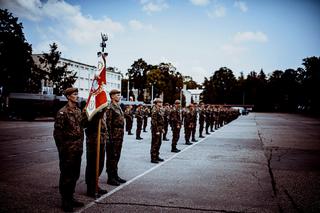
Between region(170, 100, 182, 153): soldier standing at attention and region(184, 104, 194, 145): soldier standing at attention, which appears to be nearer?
region(170, 100, 182, 153): soldier standing at attention

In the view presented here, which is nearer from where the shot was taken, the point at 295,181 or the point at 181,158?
the point at 295,181

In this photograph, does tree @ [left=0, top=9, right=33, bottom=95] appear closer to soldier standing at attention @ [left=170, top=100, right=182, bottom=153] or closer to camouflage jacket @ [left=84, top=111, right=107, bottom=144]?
soldier standing at attention @ [left=170, top=100, right=182, bottom=153]

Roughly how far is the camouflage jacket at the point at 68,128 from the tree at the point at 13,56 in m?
42.1

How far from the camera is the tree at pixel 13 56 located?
142ft

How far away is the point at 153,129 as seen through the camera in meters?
9.38

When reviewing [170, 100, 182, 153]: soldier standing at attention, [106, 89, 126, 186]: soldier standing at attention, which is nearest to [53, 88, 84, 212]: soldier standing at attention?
[106, 89, 126, 186]: soldier standing at attention

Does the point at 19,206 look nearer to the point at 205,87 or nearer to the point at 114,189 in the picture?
the point at 114,189

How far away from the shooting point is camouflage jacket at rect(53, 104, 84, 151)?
16.5 feet

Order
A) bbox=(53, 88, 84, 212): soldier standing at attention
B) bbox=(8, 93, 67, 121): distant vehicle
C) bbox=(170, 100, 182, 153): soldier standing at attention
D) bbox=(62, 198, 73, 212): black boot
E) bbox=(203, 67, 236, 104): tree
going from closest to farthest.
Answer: bbox=(62, 198, 73, 212): black boot, bbox=(53, 88, 84, 212): soldier standing at attention, bbox=(170, 100, 182, 153): soldier standing at attention, bbox=(8, 93, 67, 121): distant vehicle, bbox=(203, 67, 236, 104): tree

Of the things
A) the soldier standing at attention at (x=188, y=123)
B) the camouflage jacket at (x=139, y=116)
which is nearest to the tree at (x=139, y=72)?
the camouflage jacket at (x=139, y=116)

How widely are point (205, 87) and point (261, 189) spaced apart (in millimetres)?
101062

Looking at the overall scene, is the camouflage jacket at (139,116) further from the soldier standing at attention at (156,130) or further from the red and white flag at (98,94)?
the red and white flag at (98,94)

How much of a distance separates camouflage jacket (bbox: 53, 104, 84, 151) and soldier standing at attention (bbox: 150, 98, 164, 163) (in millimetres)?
4283

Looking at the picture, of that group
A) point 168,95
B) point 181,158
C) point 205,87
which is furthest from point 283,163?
point 205,87
